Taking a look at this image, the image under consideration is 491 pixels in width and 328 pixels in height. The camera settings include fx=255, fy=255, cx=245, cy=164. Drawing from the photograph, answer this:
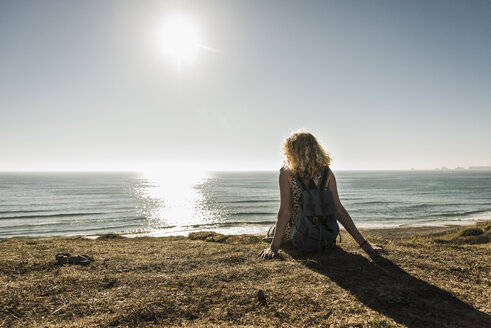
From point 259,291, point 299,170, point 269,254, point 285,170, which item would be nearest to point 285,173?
point 285,170

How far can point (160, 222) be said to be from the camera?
3042 cm

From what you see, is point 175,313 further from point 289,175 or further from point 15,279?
point 15,279

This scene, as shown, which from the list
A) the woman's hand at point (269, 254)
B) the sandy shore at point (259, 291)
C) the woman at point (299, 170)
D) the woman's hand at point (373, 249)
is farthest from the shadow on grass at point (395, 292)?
the woman at point (299, 170)

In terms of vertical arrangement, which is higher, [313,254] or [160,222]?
[313,254]

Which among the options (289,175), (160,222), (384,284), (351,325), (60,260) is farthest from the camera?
(160,222)

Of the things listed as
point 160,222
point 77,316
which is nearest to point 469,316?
point 77,316

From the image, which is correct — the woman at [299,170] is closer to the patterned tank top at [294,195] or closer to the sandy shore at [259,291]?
the patterned tank top at [294,195]

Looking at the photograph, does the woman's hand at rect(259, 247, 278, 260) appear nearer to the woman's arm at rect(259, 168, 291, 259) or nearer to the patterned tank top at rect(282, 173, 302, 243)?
the woman's arm at rect(259, 168, 291, 259)

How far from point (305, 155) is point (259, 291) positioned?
2347mm

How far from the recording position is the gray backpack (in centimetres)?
459

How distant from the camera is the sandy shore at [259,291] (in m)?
3.07

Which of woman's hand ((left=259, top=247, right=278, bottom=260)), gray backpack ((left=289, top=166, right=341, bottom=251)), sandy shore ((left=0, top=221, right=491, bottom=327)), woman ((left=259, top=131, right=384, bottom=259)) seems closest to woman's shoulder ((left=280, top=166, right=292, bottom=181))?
woman ((left=259, top=131, right=384, bottom=259))

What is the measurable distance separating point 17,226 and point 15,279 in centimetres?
2932

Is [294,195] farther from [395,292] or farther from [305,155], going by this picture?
[395,292]
